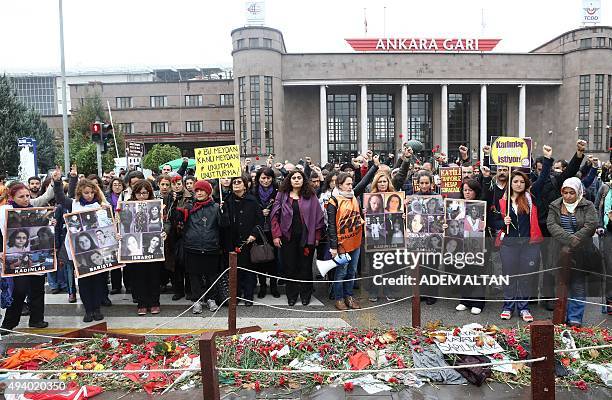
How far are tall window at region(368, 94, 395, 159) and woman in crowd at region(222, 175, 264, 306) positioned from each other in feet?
172

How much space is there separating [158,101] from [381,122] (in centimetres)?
2924

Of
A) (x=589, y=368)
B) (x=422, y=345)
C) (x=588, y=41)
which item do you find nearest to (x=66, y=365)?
(x=422, y=345)

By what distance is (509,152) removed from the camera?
721cm

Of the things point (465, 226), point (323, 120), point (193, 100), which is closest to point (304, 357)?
point (465, 226)

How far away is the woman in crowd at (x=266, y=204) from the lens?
813 centimetres

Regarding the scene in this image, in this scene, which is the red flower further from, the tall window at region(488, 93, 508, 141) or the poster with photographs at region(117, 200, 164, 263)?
the tall window at region(488, 93, 508, 141)

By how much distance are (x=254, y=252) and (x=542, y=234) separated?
433 centimetres

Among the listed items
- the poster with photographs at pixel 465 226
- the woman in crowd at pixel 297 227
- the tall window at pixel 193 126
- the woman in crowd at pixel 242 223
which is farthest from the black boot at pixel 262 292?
the tall window at pixel 193 126

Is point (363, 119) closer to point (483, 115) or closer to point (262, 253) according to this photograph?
point (483, 115)

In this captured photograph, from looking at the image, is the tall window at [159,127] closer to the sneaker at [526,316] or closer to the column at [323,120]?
the column at [323,120]

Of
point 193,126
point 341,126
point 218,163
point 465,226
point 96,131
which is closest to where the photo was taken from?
point 465,226

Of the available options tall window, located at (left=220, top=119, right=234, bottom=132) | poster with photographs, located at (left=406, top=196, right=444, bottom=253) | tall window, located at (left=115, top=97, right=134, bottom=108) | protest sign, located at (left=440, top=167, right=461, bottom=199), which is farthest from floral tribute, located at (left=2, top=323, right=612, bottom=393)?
tall window, located at (left=115, top=97, right=134, bottom=108)

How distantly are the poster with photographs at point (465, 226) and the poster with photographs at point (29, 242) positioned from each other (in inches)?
227

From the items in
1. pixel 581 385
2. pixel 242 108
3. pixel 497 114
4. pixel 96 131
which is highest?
pixel 242 108
